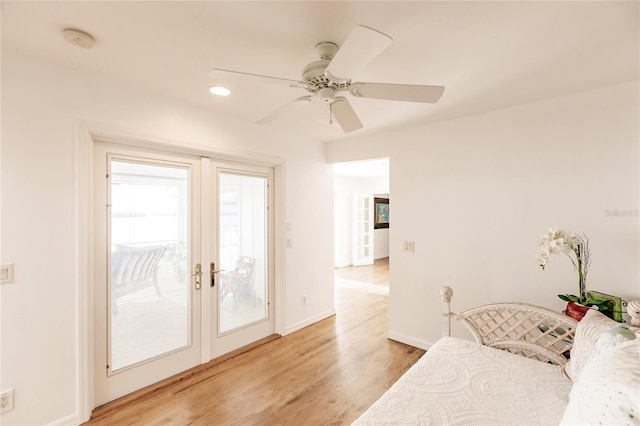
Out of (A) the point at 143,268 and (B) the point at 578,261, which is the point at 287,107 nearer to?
(A) the point at 143,268

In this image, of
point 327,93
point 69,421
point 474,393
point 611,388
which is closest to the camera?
point 611,388

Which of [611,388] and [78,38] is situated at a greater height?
[78,38]

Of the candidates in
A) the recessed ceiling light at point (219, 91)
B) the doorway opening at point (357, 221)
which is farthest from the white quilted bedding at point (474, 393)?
the doorway opening at point (357, 221)

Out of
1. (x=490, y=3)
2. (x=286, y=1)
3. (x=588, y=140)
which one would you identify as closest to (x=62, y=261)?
(x=286, y=1)

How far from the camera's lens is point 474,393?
1355 millimetres

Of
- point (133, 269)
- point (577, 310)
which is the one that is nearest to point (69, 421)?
→ point (133, 269)

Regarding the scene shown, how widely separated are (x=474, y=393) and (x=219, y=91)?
256 centimetres

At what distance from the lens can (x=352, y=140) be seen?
3.74 metres

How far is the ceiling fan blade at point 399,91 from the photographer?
1512mm

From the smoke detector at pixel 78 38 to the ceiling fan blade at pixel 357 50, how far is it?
136cm

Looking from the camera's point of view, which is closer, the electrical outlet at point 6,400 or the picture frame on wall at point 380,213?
the electrical outlet at point 6,400

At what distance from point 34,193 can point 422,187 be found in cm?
324

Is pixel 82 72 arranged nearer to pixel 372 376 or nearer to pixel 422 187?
pixel 422 187

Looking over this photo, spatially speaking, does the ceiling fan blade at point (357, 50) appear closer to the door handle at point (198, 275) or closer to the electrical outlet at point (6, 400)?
the door handle at point (198, 275)
